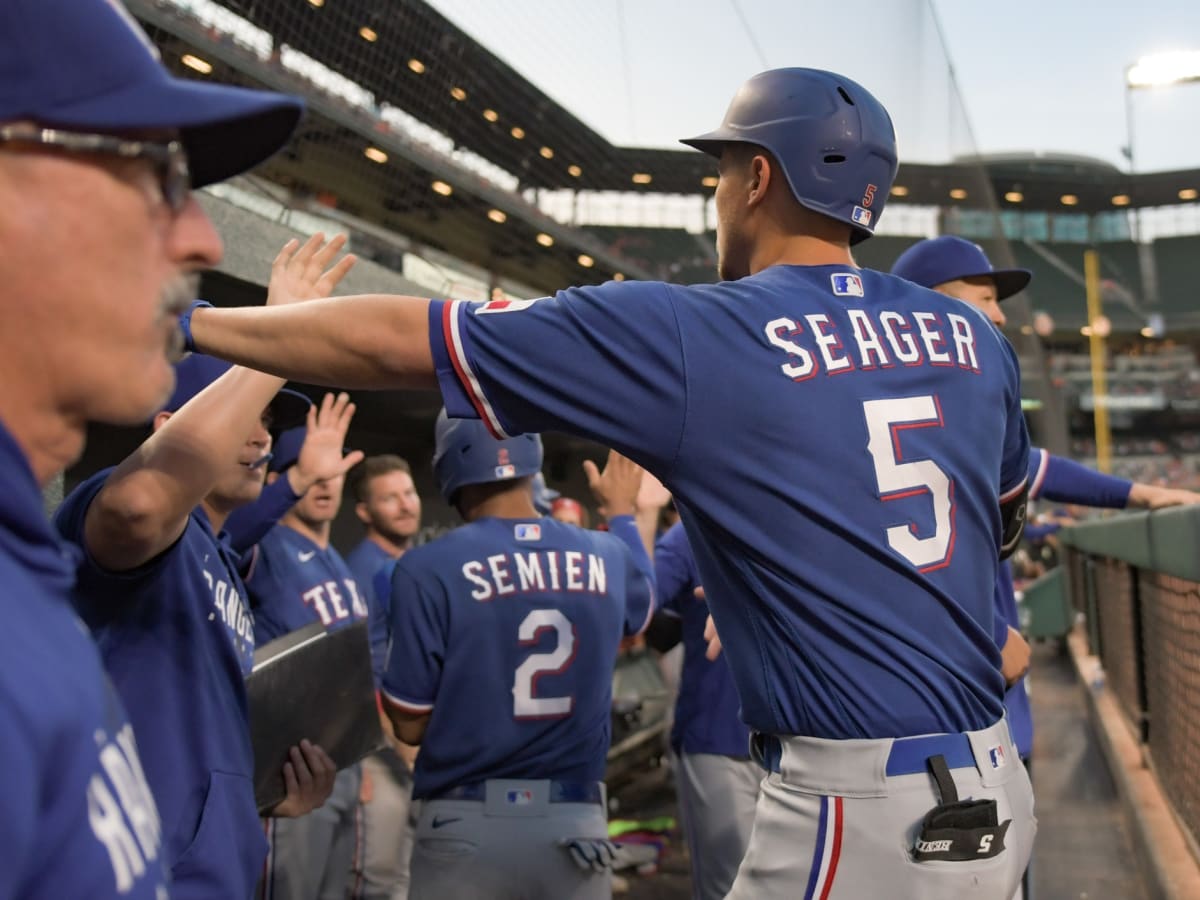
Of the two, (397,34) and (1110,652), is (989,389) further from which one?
(397,34)

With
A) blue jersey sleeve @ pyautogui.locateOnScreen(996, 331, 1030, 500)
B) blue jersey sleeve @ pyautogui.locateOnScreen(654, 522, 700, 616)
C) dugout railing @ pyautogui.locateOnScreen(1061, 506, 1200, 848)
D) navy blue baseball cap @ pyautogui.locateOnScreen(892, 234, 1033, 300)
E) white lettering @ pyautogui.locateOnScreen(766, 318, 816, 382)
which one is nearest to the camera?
white lettering @ pyautogui.locateOnScreen(766, 318, 816, 382)

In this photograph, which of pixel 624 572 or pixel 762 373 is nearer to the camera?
pixel 762 373

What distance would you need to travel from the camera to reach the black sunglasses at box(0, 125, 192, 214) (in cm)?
76

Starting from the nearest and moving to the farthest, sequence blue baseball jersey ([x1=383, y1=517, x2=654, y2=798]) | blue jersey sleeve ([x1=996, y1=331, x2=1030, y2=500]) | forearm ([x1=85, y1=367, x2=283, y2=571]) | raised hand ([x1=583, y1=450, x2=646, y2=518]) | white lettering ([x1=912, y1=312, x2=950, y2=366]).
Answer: forearm ([x1=85, y1=367, x2=283, y2=571]) → white lettering ([x1=912, y1=312, x2=950, y2=366]) → blue jersey sleeve ([x1=996, y1=331, x2=1030, y2=500]) → blue baseball jersey ([x1=383, y1=517, x2=654, y2=798]) → raised hand ([x1=583, y1=450, x2=646, y2=518])

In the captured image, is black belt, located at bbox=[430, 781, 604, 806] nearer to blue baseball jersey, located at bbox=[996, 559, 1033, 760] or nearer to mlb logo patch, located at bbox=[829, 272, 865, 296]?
blue baseball jersey, located at bbox=[996, 559, 1033, 760]

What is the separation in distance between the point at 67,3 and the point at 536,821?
7.89 ft

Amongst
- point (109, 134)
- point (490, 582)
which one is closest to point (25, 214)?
point (109, 134)

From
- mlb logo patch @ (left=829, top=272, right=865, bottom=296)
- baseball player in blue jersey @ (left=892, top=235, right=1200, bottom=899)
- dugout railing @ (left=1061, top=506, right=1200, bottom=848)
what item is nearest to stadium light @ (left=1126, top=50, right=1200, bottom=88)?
dugout railing @ (left=1061, top=506, right=1200, bottom=848)

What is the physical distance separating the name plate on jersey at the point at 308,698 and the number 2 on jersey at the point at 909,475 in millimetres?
1253

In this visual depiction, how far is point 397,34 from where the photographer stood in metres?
14.9

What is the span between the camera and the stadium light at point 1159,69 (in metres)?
19.2

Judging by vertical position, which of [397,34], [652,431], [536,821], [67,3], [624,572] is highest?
[397,34]

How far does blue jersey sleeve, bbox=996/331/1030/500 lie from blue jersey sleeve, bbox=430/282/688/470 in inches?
29.1

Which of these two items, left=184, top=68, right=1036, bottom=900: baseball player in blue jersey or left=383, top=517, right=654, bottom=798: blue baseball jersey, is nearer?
left=184, top=68, right=1036, bottom=900: baseball player in blue jersey
